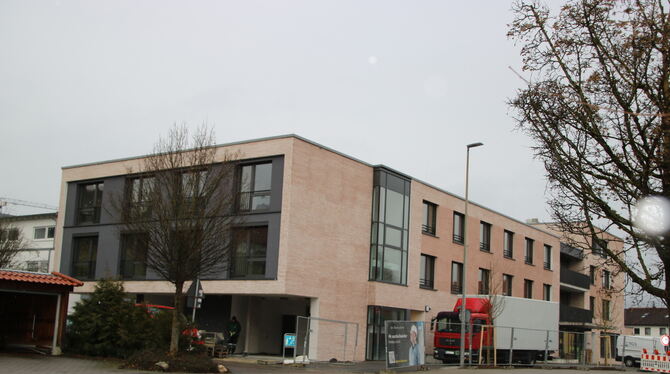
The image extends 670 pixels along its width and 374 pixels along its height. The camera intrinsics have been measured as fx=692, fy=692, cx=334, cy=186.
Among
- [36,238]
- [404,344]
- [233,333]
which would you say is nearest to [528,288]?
[233,333]

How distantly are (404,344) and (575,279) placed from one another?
1304 inches

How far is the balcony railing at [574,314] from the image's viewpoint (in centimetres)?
4745

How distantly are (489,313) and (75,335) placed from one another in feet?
55.6

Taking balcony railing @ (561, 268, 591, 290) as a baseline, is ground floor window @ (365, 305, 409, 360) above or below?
below

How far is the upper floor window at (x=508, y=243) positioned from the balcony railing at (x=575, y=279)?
8433mm

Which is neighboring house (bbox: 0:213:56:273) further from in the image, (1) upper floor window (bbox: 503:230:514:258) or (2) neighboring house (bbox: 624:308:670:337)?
(2) neighboring house (bbox: 624:308:670:337)

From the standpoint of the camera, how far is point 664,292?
357 inches

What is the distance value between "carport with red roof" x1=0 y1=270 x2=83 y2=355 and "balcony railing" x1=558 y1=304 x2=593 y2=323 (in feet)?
113

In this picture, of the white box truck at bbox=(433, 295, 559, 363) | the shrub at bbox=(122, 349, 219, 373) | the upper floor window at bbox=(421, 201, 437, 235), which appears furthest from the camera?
the upper floor window at bbox=(421, 201, 437, 235)

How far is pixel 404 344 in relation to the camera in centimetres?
2305

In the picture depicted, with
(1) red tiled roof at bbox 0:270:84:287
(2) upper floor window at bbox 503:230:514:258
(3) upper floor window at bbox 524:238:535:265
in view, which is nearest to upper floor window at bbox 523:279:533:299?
(3) upper floor window at bbox 524:238:535:265

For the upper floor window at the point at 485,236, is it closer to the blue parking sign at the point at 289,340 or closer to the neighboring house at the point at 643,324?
the blue parking sign at the point at 289,340

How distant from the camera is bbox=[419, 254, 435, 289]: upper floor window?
3509cm

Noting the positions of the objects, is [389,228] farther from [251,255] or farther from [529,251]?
[529,251]
